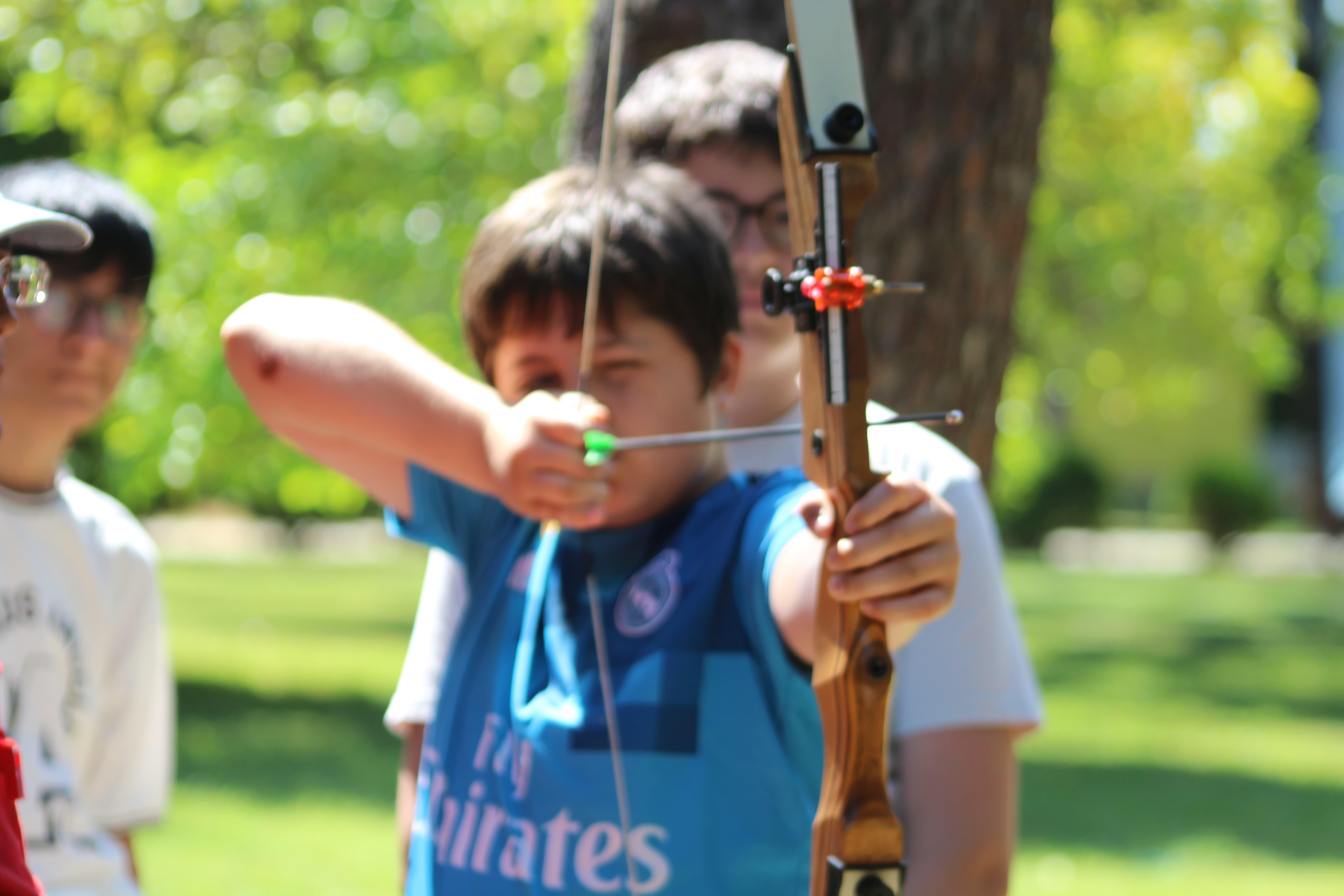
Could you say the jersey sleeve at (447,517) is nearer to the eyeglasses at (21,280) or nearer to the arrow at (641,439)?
the arrow at (641,439)

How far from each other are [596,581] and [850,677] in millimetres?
444

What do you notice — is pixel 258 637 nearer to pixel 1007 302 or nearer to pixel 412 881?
pixel 1007 302

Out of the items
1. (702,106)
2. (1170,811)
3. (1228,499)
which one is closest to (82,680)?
(702,106)

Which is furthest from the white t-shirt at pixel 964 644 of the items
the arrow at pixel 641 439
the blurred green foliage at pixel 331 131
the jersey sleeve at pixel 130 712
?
the blurred green foliage at pixel 331 131

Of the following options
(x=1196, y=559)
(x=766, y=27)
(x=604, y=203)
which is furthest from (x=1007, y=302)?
(x=1196, y=559)

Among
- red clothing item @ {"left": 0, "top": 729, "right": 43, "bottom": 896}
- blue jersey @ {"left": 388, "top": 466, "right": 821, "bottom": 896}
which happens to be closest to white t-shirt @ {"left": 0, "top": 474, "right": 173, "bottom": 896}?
blue jersey @ {"left": 388, "top": 466, "right": 821, "bottom": 896}

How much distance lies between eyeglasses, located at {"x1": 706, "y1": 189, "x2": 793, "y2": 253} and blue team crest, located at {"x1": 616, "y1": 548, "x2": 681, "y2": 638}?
19.9 inches

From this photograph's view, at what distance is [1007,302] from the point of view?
329cm

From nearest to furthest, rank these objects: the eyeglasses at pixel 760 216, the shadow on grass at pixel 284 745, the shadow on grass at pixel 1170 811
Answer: the eyeglasses at pixel 760 216, the shadow on grass at pixel 1170 811, the shadow on grass at pixel 284 745

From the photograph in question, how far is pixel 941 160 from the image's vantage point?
3203 millimetres

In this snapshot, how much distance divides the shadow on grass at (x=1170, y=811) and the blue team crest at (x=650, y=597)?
207 inches

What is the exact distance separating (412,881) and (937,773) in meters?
0.59

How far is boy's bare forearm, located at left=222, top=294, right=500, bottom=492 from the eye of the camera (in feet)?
5.20

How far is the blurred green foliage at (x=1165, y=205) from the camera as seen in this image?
10.0m
